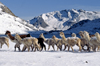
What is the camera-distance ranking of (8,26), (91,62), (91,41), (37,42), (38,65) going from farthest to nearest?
(8,26) → (37,42) → (91,41) → (91,62) → (38,65)

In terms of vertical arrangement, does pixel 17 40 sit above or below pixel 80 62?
above

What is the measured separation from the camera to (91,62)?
8.50 m

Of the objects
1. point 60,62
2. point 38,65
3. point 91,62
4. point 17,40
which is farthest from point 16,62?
point 17,40

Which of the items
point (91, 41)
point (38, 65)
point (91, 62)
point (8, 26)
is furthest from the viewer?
point (8, 26)

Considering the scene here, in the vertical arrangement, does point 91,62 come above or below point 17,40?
below

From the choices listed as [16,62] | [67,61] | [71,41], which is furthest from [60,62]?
[71,41]

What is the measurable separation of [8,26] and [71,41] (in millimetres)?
94406

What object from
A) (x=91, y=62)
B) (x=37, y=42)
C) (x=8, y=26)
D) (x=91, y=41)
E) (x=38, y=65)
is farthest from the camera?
(x=8, y=26)

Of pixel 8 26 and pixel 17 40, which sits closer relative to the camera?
pixel 17 40

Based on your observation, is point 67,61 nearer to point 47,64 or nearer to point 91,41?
point 47,64

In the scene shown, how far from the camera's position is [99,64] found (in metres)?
8.06

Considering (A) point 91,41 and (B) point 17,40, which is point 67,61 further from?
(B) point 17,40

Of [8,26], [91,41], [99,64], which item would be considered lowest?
[99,64]

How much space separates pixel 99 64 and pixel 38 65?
10.8ft
